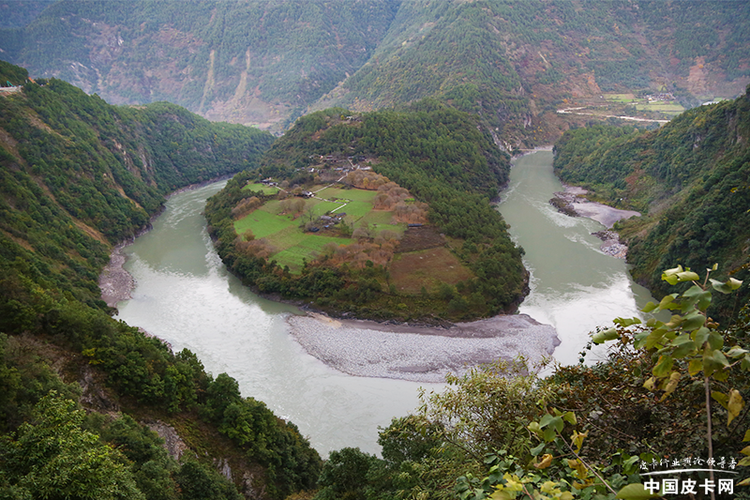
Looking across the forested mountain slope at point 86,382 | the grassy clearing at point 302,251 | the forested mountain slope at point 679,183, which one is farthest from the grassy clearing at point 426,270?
the forested mountain slope at point 86,382

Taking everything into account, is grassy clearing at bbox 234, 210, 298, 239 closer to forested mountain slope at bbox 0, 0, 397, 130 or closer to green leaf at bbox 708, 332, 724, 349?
green leaf at bbox 708, 332, 724, 349

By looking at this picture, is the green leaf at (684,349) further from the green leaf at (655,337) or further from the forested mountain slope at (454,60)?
the forested mountain slope at (454,60)

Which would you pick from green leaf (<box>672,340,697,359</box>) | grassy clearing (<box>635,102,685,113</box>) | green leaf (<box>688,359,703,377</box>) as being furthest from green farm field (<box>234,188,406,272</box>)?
grassy clearing (<box>635,102,685,113</box>)

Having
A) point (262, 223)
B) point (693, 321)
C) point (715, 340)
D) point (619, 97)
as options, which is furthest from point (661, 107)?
point (715, 340)

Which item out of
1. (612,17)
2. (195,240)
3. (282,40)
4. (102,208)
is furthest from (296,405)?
(282,40)

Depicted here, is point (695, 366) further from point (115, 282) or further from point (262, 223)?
point (262, 223)

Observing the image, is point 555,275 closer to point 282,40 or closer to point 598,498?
point 598,498

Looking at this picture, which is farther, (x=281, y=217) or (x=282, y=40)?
(x=282, y=40)
